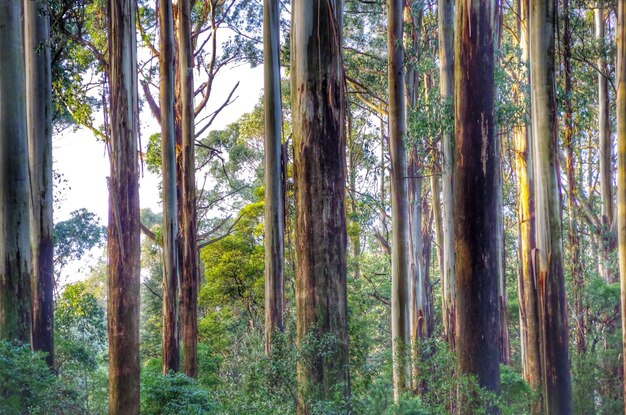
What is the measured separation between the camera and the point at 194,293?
17172 millimetres

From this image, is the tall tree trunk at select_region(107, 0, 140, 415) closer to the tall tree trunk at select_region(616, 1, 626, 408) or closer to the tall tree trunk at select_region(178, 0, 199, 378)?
the tall tree trunk at select_region(178, 0, 199, 378)

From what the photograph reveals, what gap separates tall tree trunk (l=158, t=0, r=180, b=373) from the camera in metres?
15.5

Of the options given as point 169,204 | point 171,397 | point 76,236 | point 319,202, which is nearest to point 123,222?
point 171,397

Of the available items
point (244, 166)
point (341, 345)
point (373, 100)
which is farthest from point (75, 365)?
point (244, 166)

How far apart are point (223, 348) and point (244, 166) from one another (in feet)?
32.1

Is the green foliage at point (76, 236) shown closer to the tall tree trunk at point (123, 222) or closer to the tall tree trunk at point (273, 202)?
the tall tree trunk at point (273, 202)

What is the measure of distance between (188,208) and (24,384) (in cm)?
899

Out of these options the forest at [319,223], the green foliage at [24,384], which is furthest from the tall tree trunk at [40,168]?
the green foliage at [24,384]

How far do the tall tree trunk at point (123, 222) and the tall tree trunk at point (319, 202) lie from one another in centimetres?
332

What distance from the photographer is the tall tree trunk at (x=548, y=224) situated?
10930mm

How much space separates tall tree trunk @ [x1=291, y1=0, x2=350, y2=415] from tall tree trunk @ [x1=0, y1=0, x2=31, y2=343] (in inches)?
216

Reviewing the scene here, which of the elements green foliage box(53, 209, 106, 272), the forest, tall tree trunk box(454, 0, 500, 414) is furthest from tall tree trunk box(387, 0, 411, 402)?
green foliage box(53, 209, 106, 272)

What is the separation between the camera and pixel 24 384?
8.71 metres

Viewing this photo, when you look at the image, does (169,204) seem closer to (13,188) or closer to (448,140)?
(13,188)
